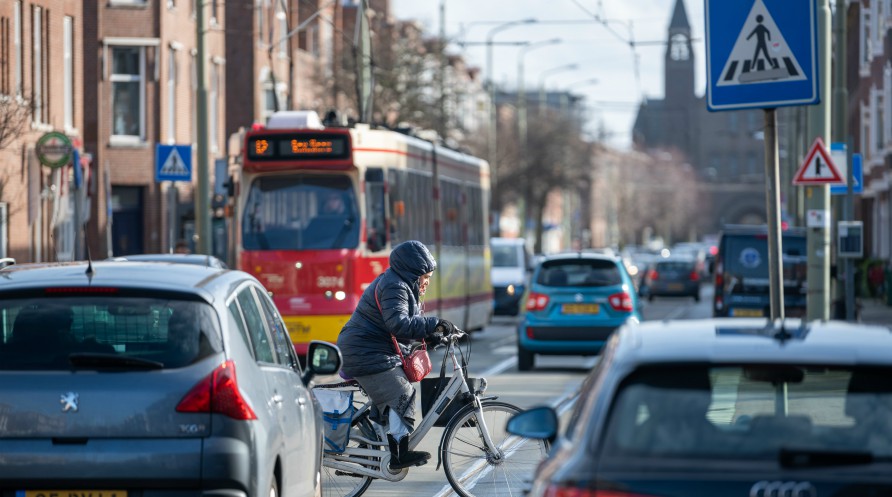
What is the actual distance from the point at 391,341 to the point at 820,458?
5.50 meters

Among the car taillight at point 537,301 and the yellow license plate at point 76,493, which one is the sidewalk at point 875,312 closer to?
the car taillight at point 537,301

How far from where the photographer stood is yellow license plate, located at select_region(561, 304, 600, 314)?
2269 centimetres

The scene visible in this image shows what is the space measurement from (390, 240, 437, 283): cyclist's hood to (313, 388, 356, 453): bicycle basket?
80 centimetres

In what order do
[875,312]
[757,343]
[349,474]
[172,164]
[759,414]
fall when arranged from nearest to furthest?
[759,414] < [757,343] < [349,474] < [172,164] < [875,312]

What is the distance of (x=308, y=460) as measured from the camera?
342 inches

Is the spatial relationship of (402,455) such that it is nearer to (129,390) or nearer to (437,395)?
(437,395)

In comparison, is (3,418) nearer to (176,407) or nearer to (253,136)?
(176,407)

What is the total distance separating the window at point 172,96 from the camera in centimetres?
4369

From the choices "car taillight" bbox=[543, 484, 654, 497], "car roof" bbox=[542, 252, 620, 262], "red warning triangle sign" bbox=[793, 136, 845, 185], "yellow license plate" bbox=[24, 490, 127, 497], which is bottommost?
"yellow license plate" bbox=[24, 490, 127, 497]

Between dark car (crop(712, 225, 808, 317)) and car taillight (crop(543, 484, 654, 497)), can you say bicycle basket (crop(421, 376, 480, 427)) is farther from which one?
dark car (crop(712, 225, 808, 317))

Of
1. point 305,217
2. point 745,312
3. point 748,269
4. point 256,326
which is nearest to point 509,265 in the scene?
point 748,269

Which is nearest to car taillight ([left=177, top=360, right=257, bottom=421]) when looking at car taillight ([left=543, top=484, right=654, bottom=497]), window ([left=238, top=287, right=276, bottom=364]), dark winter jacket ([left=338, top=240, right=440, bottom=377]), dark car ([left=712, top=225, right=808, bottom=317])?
window ([left=238, top=287, right=276, bottom=364])

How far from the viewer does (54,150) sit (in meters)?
25.7

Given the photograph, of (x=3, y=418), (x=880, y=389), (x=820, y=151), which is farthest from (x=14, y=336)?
(x=820, y=151)
